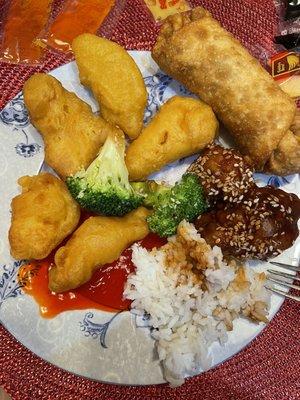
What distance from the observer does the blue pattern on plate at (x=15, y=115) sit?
9.41 feet

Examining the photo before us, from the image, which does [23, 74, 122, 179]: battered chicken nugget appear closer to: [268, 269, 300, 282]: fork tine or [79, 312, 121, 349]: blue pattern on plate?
[79, 312, 121, 349]: blue pattern on plate

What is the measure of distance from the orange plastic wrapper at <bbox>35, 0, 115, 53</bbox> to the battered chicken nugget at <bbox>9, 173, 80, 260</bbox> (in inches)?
37.4

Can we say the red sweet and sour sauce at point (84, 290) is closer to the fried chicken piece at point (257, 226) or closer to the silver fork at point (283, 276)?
the fried chicken piece at point (257, 226)

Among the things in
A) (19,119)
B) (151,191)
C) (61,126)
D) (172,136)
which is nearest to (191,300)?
(151,191)

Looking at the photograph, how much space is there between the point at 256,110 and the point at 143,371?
147 cm

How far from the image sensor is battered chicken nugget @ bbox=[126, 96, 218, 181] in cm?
272

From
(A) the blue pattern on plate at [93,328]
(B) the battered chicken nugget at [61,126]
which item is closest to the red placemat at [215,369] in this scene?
(A) the blue pattern on plate at [93,328]

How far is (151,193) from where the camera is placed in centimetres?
284

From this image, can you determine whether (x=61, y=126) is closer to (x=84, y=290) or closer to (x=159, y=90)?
(x=159, y=90)

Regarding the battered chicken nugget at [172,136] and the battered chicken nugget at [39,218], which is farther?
the battered chicken nugget at [172,136]

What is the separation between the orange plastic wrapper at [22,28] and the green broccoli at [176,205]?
1.14 m

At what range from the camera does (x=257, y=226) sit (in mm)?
2645

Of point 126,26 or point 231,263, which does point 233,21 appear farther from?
point 231,263

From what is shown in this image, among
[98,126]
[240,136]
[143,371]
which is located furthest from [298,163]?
[143,371]
